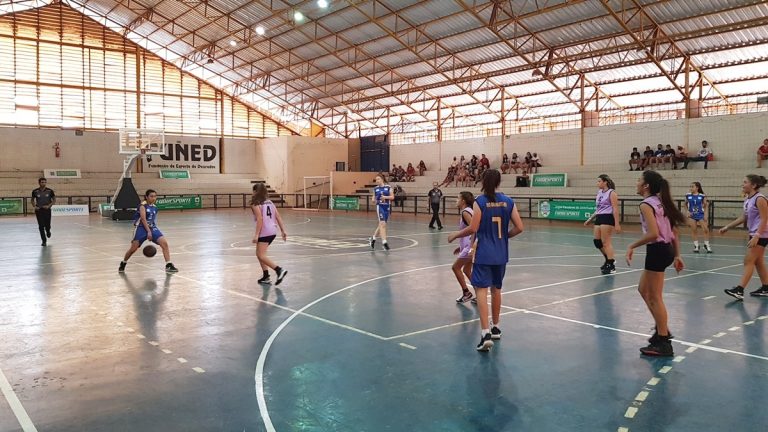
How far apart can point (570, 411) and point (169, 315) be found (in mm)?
5468

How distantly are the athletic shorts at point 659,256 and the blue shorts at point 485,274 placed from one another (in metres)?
1.53

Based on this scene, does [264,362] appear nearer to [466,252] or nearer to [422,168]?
[466,252]

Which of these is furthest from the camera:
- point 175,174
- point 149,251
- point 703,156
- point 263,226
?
point 175,174

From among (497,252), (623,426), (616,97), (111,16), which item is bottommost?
(623,426)

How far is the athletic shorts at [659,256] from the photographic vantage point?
605 cm

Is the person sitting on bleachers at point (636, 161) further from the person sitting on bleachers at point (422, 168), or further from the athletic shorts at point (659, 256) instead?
the athletic shorts at point (659, 256)

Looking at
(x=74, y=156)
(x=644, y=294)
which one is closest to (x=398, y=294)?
(x=644, y=294)

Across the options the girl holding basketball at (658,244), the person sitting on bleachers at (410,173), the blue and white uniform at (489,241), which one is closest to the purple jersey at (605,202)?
the girl holding basketball at (658,244)

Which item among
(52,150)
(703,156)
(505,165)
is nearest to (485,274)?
(703,156)

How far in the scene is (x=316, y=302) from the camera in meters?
8.71

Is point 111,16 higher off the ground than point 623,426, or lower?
higher

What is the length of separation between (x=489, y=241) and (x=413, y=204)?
3261 centimetres

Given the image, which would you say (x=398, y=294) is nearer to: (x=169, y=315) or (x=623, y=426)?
(x=169, y=315)

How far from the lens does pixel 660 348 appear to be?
5980mm
